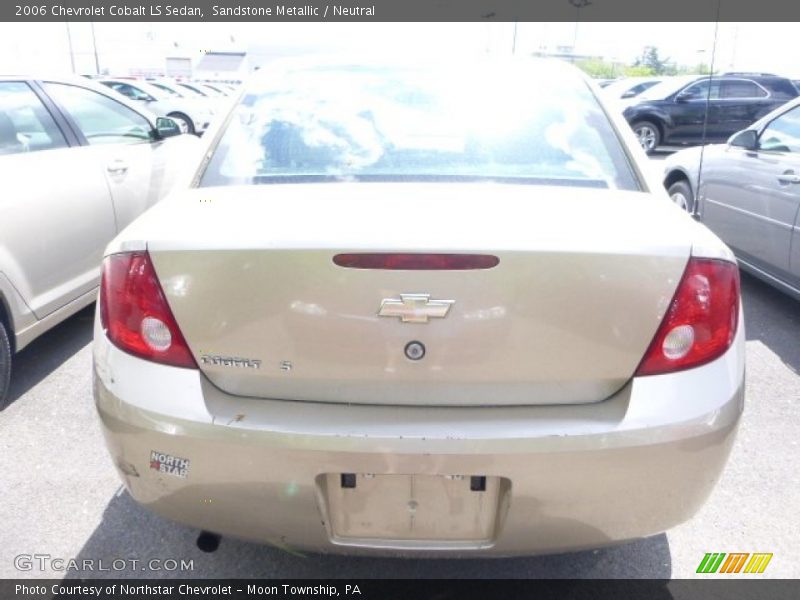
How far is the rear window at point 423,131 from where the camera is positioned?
6.97 feet

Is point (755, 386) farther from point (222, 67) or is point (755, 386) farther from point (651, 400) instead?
point (222, 67)

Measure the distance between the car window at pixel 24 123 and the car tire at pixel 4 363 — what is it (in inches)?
35.6

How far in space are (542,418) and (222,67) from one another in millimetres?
48541

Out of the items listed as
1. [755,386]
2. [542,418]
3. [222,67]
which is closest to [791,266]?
[755,386]

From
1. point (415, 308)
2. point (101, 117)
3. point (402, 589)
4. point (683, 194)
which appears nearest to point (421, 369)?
point (415, 308)

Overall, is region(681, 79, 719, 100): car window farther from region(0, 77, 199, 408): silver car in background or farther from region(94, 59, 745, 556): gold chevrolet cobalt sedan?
region(94, 59, 745, 556): gold chevrolet cobalt sedan

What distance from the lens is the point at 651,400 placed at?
1647 mm

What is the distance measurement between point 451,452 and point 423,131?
1143mm

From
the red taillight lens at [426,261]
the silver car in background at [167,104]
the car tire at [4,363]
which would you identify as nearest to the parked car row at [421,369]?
the red taillight lens at [426,261]

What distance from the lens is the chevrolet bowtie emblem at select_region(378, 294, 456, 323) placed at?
5.23 ft

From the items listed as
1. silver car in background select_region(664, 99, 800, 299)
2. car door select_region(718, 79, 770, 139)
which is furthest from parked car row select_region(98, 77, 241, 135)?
silver car in background select_region(664, 99, 800, 299)

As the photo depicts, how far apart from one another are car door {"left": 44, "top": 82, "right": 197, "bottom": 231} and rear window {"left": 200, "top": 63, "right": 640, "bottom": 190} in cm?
192

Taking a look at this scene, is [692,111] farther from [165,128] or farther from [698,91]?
[165,128]

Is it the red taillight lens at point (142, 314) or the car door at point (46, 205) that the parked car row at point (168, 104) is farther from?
the red taillight lens at point (142, 314)
